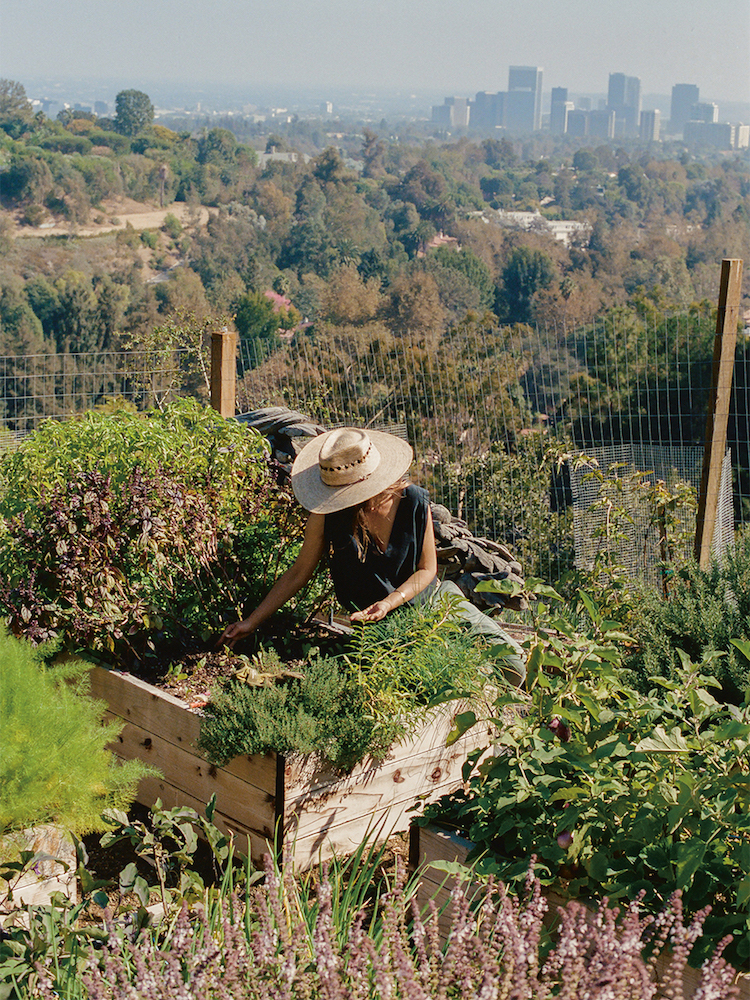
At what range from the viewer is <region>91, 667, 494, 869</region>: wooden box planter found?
219 cm

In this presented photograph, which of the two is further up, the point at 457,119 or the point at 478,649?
the point at 457,119

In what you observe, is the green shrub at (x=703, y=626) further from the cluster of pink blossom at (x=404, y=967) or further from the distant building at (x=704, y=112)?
the distant building at (x=704, y=112)

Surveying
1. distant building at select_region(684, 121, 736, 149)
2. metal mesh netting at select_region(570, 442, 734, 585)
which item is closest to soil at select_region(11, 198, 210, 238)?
metal mesh netting at select_region(570, 442, 734, 585)

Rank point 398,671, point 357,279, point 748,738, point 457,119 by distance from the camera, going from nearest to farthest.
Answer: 1. point 748,738
2. point 398,671
3. point 357,279
4. point 457,119

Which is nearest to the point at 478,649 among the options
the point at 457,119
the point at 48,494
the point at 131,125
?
the point at 48,494

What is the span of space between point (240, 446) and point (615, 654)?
5.07 ft

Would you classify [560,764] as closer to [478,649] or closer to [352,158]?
[478,649]

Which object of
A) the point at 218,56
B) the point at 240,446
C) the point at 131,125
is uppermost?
the point at 218,56

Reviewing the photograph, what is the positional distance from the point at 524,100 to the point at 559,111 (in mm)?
12711

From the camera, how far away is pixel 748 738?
1.72m

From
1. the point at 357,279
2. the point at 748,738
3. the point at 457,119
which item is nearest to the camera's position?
the point at 748,738

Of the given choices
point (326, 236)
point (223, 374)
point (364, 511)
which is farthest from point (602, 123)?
point (364, 511)

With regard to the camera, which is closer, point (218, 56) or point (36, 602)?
point (36, 602)

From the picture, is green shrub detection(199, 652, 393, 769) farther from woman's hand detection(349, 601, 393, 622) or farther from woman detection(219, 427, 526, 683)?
woman detection(219, 427, 526, 683)
